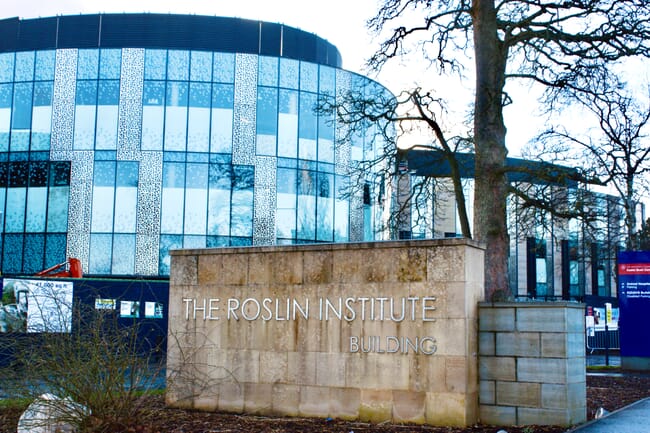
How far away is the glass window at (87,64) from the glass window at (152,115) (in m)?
2.75

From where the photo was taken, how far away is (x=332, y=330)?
39.5 ft

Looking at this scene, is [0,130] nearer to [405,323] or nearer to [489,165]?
[489,165]

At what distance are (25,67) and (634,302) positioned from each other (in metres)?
32.0

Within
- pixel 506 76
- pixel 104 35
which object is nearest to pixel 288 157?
pixel 104 35

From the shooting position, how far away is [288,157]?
40625mm

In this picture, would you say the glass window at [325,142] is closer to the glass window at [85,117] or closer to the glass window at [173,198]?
the glass window at [173,198]

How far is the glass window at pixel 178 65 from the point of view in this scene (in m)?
40.0

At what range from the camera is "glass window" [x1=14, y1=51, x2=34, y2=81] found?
40.6 metres

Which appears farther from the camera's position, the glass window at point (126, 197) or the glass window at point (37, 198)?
the glass window at point (37, 198)

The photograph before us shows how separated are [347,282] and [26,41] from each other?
3625 cm

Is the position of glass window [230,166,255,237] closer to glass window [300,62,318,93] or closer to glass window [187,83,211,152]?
glass window [187,83,211,152]

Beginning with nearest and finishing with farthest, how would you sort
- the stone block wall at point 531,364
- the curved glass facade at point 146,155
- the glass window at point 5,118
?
the stone block wall at point 531,364 → the curved glass facade at point 146,155 → the glass window at point 5,118

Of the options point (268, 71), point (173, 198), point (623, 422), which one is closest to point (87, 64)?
point (173, 198)

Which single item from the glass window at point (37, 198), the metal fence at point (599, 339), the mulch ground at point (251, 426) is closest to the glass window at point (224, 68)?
the glass window at point (37, 198)
